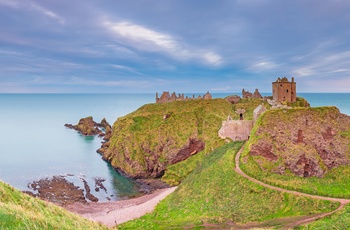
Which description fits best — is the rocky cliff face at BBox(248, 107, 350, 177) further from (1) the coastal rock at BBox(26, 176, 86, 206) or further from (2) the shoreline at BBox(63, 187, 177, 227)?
(1) the coastal rock at BBox(26, 176, 86, 206)

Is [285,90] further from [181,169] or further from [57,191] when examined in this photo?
[57,191]

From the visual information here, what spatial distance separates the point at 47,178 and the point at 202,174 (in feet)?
150

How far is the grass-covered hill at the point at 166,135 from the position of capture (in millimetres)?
80500

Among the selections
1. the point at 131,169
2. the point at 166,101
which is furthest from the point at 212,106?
the point at 131,169

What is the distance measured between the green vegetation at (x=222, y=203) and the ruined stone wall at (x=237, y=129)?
335 inches

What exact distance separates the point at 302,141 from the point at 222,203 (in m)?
17.0

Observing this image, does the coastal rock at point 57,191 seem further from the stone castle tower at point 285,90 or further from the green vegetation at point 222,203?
the stone castle tower at point 285,90

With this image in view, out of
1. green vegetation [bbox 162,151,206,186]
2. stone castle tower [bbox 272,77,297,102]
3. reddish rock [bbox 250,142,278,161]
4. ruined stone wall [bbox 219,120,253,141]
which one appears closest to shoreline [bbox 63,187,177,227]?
green vegetation [bbox 162,151,206,186]

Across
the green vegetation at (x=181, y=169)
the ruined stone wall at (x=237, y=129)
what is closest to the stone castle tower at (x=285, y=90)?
the ruined stone wall at (x=237, y=129)

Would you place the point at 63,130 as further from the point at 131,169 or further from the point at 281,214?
the point at 281,214

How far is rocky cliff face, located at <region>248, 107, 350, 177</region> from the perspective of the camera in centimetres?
4725

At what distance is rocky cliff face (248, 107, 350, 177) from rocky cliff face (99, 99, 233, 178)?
20.8 m

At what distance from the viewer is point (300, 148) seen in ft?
160

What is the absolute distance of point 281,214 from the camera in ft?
120
